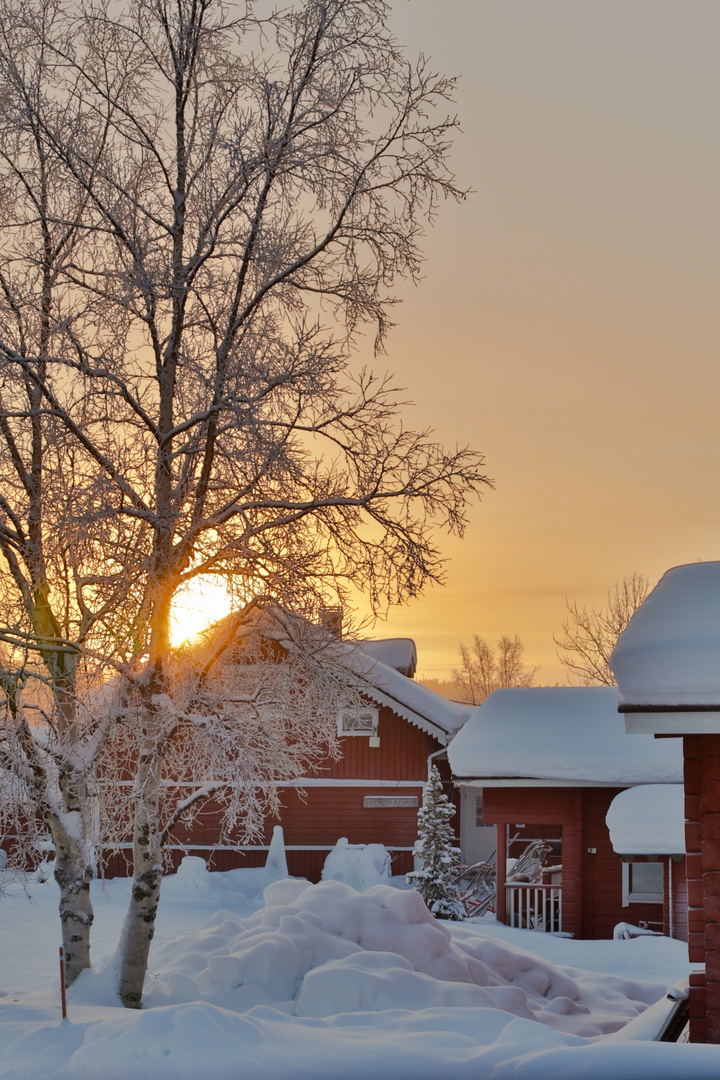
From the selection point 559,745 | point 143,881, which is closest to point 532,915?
point 559,745

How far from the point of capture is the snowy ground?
7.73 metres

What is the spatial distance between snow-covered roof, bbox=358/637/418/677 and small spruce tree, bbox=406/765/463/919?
9339 mm

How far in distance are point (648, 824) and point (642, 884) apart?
5105 millimetres

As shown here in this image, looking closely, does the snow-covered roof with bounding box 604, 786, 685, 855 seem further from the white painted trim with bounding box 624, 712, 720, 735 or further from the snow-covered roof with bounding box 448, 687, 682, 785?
the white painted trim with bounding box 624, 712, 720, 735

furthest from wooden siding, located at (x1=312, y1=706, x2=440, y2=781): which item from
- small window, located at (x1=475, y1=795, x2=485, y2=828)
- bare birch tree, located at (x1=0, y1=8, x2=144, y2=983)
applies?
bare birch tree, located at (x1=0, y1=8, x2=144, y2=983)

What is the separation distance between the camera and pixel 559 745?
18.2m

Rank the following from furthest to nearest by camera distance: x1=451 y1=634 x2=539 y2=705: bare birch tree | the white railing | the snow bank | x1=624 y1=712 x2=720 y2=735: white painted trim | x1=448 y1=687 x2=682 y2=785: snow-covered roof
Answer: x1=451 y1=634 x2=539 y2=705: bare birch tree → the snow bank → the white railing → x1=448 y1=687 x2=682 y2=785: snow-covered roof → x1=624 y1=712 x2=720 y2=735: white painted trim

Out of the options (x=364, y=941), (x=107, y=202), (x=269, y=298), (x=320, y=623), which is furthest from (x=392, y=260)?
(x=364, y=941)

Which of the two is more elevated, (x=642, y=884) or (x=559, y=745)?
(x=559, y=745)

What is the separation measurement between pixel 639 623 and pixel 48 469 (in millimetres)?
6788

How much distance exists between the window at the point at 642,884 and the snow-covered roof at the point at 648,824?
320cm

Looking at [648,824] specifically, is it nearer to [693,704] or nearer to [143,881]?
[143,881]

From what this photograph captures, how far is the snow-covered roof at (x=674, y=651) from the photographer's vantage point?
682 centimetres

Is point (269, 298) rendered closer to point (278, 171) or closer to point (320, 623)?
point (278, 171)
